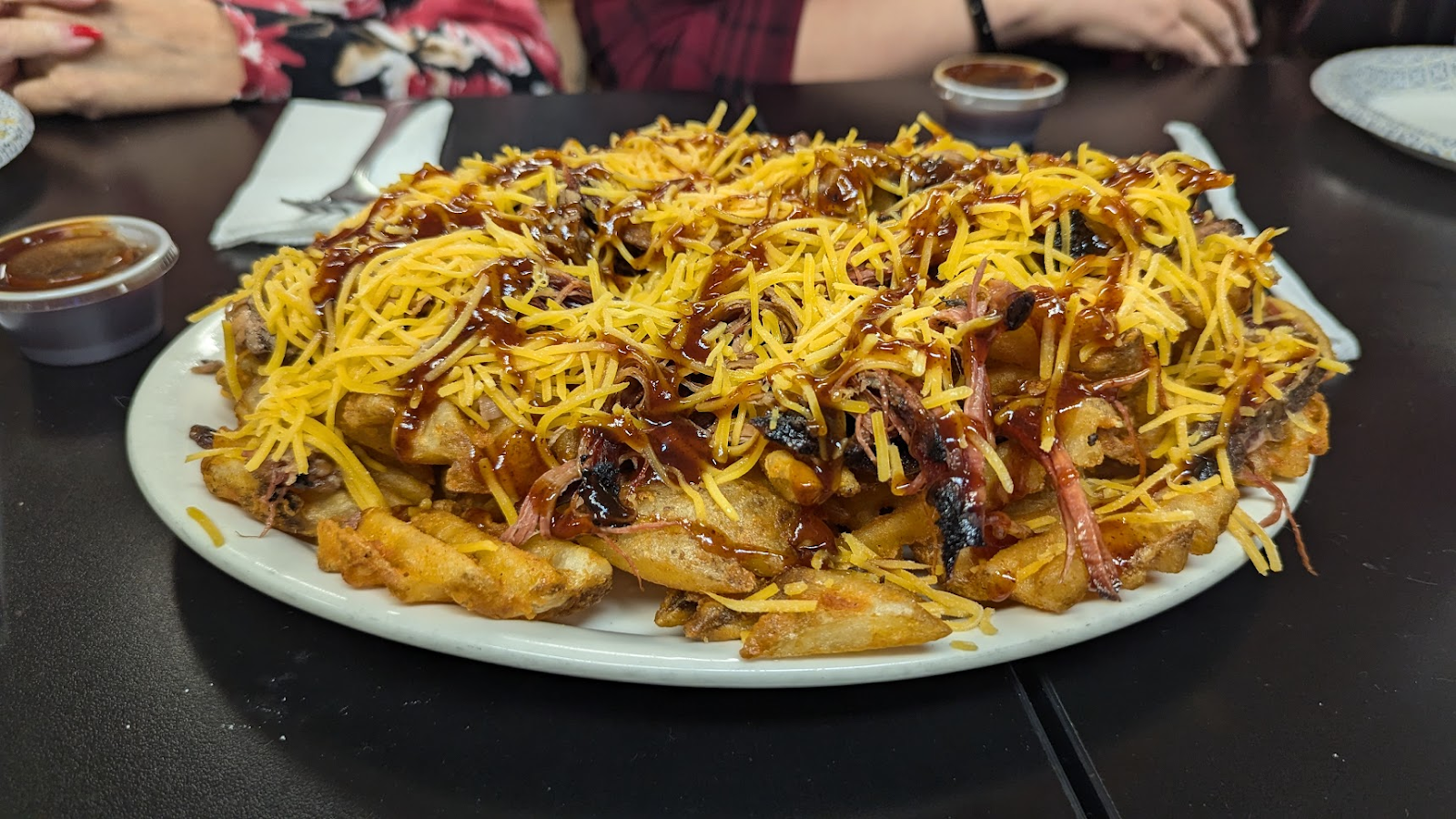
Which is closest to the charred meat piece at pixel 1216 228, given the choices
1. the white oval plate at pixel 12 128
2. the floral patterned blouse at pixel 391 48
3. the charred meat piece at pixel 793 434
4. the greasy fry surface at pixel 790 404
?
the greasy fry surface at pixel 790 404

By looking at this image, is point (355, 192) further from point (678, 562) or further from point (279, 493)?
point (678, 562)

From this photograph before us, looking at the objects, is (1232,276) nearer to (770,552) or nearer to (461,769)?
(770,552)

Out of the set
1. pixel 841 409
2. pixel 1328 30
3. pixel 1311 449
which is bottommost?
pixel 1328 30

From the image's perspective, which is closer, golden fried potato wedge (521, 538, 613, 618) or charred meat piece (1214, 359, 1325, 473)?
golden fried potato wedge (521, 538, 613, 618)

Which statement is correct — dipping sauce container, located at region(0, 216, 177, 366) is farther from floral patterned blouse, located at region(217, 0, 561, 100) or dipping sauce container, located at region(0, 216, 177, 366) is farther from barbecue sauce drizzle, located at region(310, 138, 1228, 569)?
floral patterned blouse, located at region(217, 0, 561, 100)

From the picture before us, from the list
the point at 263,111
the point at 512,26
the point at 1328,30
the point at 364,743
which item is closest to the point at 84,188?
the point at 263,111

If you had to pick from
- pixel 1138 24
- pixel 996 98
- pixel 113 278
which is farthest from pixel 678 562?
pixel 1138 24

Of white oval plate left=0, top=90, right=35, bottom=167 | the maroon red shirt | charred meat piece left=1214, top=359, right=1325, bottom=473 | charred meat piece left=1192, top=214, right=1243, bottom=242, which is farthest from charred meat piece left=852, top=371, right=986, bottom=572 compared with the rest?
white oval plate left=0, top=90, right=35, bottom=167
